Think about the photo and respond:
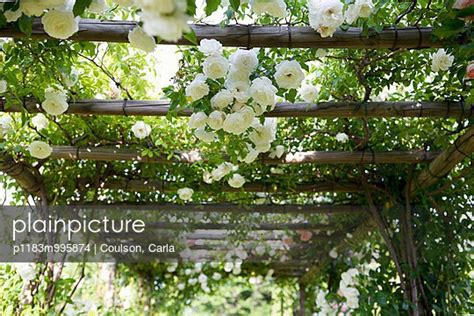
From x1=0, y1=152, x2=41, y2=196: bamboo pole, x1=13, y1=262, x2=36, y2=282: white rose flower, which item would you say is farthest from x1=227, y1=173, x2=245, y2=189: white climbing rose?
x1=13, y1=262, x2=36, y2=282: white rose flower

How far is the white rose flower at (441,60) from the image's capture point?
2225 mm

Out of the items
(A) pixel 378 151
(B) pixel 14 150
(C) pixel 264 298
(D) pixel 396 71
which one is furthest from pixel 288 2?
(C) pixel 264 298

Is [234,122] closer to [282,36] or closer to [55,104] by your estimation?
[282,36]

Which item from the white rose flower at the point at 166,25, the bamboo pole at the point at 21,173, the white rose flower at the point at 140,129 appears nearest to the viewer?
the white rose flower at the point at 166,25

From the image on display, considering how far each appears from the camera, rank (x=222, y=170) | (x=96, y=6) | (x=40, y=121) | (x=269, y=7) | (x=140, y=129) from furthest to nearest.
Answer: (x=222, y=170)
(x=140, y=129)
(x=40, y=121)
(x=269, y=7)
(x=96, y=6)

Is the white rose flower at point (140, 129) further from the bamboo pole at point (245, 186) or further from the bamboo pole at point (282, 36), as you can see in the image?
the bamboo pole at point (282, 36)

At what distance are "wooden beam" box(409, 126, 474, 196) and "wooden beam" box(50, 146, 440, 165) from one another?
3.7 inches

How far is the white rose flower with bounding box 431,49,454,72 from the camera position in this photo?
222cm

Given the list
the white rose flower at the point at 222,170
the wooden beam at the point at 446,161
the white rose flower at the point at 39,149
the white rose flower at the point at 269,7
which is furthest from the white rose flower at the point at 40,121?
the wooden beam at the point at 446,161

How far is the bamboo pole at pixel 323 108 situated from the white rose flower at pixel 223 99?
675 millimetres

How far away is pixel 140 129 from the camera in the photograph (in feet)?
9.97

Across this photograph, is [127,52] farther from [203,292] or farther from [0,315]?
[203,292]

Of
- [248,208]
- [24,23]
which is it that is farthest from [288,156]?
[24,23]

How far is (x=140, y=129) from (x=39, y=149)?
497 mm
